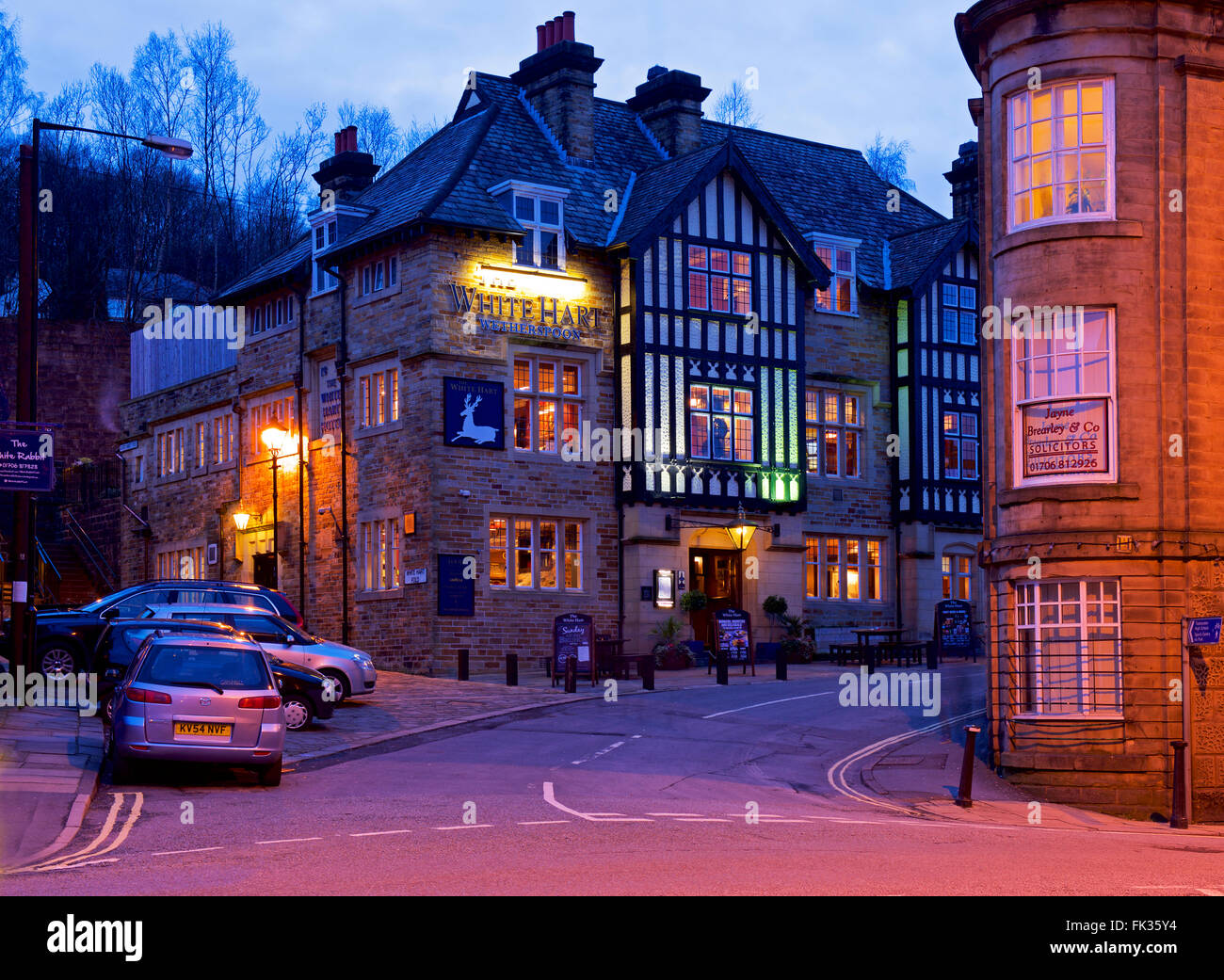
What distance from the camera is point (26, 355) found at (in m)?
21.5

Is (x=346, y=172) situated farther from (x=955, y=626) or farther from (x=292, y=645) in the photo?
(x=292, y=645)

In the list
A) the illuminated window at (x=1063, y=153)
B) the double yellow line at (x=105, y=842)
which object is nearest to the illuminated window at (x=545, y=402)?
the illuminated window at (x=1063, y=153)

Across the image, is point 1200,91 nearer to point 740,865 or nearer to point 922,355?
point 740,865

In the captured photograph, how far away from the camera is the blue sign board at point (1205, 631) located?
63.2ft

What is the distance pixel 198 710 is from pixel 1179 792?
11.1m

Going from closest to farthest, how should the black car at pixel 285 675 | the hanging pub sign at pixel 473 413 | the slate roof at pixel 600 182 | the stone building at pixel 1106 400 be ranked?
1. the stone building at pixel 1106 400
2. the black car at pixel 285 675
3. the hanging pub sign at pixel 473 413
4. the slate roof at pixel 600 182

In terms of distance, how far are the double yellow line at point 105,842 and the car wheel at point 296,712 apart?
619 centimetres

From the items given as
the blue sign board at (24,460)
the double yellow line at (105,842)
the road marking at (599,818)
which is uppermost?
the blue sign board at (24,460)

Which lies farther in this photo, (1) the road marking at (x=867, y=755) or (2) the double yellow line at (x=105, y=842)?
(1) the road marking at (x=867, y=755)

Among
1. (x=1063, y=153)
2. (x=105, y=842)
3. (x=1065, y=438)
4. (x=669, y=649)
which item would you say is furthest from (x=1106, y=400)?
(x=669, y=649)

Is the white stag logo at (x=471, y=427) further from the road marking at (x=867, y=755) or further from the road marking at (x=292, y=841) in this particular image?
the road marking at (x=292, y=841)

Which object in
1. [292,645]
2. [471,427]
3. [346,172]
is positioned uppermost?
[346,172]

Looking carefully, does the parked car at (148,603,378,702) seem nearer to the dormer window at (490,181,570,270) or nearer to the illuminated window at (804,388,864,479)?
the dormer window at (490,181,570,270)
